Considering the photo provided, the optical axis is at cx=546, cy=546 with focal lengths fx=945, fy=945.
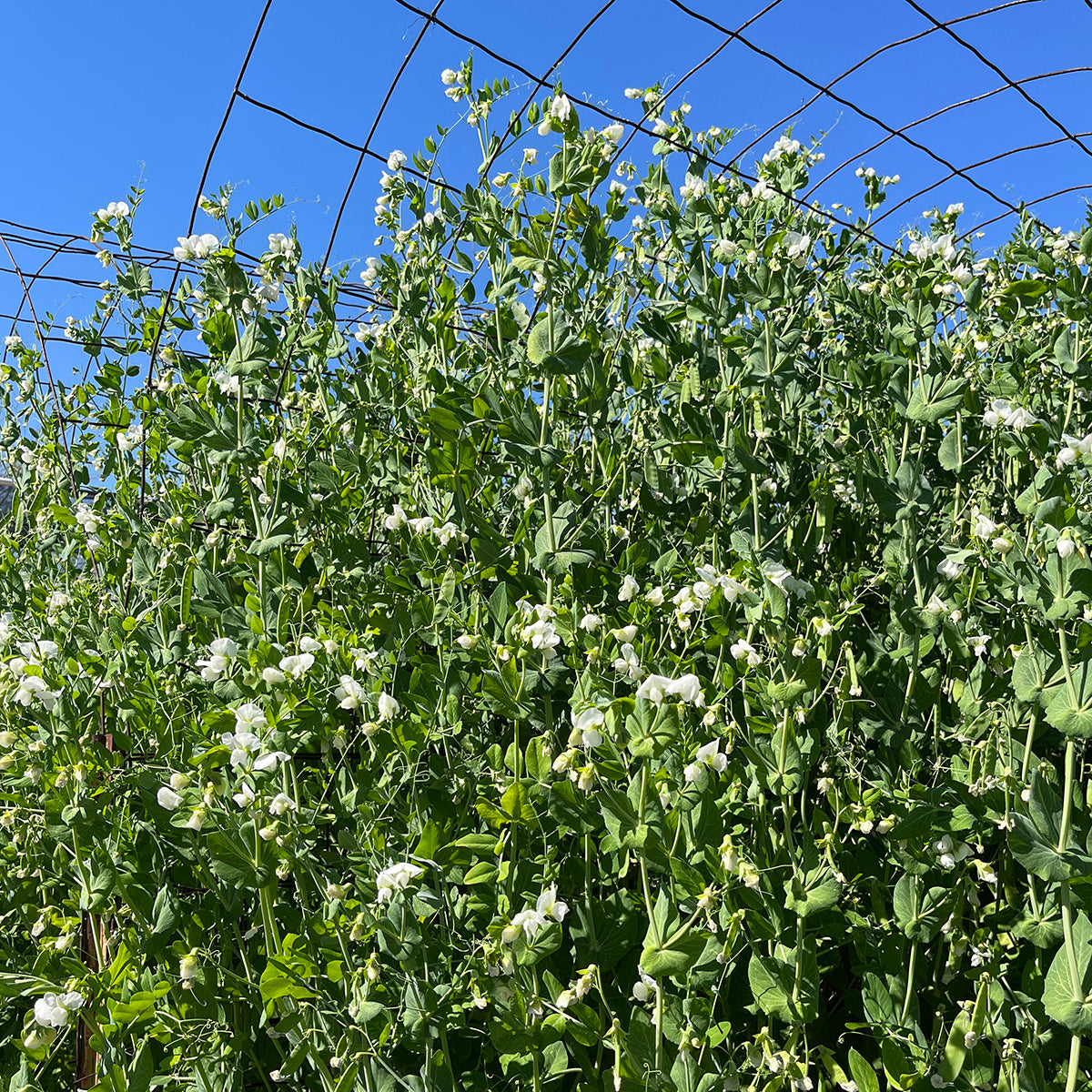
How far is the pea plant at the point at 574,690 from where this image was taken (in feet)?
5.19

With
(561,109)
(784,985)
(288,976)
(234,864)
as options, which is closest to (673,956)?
(784,985)

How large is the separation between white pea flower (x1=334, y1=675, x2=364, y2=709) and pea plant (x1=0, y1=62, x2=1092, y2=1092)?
3 cm

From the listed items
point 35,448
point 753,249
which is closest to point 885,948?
point 753,249

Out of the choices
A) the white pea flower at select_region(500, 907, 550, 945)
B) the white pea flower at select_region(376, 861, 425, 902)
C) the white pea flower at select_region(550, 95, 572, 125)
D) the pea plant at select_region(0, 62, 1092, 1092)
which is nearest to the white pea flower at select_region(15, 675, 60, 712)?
the pea plant at select_region(0, 62, 1092, 1092)

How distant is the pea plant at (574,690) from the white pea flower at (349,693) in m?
0.03

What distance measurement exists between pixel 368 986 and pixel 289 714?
0.47m

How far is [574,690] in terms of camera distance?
173cm

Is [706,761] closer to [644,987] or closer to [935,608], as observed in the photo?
[644,987]

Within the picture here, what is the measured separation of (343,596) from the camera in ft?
6.93

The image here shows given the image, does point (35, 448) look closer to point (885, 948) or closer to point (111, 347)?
point (111, 347)

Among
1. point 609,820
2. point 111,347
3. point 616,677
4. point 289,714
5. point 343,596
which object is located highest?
point 111,347

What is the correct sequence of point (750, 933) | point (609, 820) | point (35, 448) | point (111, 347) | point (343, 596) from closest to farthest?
1. point (609, 820)
2. point (750, 933)
3. point (343, 596)
4. point (111, 347)
5. point (35, 448)

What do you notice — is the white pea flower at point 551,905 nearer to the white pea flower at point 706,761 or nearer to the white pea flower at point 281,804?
the white pea flower at point 706,761

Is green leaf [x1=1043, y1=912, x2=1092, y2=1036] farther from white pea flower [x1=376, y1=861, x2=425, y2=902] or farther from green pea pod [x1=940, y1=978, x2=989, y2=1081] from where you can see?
white pea flower [x1=376, y1=861, x2=425, y2=902]
